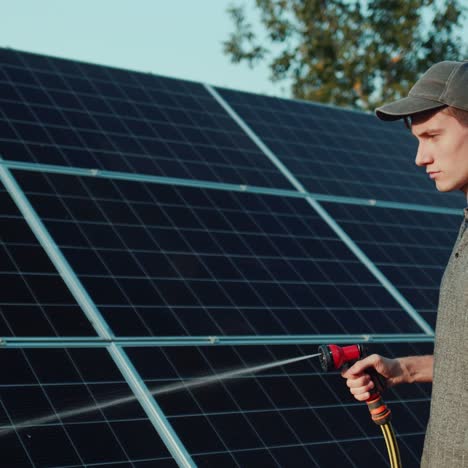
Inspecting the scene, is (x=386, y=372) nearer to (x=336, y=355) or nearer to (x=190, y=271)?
(x=336, y=355)

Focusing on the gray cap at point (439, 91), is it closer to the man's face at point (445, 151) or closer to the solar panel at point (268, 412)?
the man's face at point (445, 151)

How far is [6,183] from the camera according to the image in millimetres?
8734

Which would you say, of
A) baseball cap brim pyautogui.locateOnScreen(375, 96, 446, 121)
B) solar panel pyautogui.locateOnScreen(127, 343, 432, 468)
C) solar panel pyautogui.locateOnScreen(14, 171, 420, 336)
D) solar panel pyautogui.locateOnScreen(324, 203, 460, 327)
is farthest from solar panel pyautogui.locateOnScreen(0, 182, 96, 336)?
baseball cap brim pyautogui.locateOnScreen(375, 96, 446, 121)

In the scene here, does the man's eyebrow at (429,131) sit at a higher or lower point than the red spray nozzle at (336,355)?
higher

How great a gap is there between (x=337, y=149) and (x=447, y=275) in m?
8.52

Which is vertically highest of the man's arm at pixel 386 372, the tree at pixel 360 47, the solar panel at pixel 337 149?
the tree at pixel 360 47

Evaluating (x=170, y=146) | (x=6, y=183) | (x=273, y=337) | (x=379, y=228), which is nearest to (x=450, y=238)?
(x=379, y=228)

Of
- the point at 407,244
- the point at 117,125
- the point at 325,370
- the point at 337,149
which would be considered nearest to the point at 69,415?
the point at 325,370

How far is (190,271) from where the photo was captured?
8.66 metres

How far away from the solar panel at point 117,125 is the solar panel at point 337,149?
19.5 inches

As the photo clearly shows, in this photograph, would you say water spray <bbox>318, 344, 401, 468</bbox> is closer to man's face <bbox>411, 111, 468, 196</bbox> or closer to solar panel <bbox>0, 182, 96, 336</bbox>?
man's face <bbox>411, 111, 468, 196</bbox>

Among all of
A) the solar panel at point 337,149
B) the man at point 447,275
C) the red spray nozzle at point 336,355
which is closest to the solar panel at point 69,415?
the red spray nozzle at point 336,355

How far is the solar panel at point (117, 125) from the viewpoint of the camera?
976cm

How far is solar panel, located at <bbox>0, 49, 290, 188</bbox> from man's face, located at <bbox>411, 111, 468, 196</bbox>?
5446 millimetres
